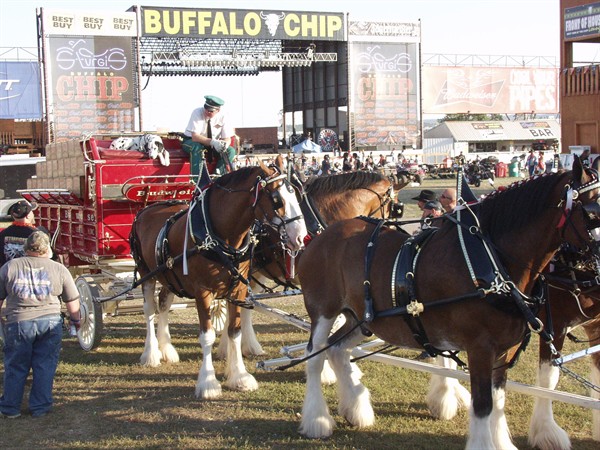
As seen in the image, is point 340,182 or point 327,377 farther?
point 340,182

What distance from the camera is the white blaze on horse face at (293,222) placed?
635 cm

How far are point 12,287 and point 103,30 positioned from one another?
118 feet

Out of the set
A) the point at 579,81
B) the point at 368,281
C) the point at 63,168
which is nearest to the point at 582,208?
the point at 368,281

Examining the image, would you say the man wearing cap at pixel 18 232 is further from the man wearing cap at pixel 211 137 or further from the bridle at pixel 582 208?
the bridle at pixel 582 208

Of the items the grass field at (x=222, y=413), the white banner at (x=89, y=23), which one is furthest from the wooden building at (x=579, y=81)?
the white banner at (x=89, y=23)

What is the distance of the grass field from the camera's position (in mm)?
5895

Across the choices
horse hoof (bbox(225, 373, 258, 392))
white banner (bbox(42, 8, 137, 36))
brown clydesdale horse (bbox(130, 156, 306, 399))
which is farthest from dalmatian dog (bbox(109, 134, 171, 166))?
white banner (bbox(42, 8, 137, 36))

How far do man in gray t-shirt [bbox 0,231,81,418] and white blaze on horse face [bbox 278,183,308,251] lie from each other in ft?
7.02

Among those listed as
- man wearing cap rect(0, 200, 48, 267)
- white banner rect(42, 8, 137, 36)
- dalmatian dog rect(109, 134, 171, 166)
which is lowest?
man wearing cap rect(0, 200, 48, 267)

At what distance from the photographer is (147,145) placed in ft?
31.3

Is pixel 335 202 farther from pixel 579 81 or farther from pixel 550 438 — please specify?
pixel 579 81

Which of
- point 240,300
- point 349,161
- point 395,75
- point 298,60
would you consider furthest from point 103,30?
point 240,300

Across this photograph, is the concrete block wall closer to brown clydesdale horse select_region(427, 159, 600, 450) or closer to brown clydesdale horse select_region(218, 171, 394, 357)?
brown clydesdale horse select_region(218, 171, 394, 357)

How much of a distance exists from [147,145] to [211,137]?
1.26 meters
